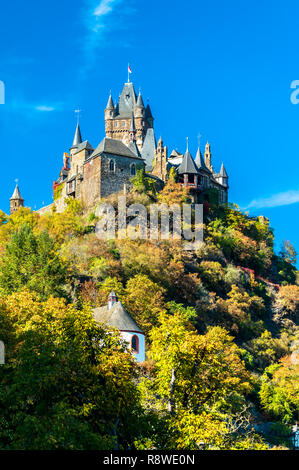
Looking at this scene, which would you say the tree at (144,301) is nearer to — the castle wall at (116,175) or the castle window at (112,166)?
the castle wall at (116,175)

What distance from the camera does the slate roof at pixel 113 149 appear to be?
72.1 metres

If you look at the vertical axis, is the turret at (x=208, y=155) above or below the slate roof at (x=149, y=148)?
above

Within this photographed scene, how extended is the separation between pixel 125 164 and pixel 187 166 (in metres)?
9.28

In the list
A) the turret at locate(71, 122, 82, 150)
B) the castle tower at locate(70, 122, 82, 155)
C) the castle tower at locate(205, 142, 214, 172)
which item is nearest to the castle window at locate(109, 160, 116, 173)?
the castle tower at locate(70, 122, 82, 155)

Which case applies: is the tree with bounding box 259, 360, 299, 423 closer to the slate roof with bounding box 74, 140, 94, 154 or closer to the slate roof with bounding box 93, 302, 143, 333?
the slate roof with bounding box 93, 302, 143, 333

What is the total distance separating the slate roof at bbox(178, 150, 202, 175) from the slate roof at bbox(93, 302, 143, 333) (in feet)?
105

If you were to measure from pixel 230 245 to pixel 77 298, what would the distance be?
26.6 meters

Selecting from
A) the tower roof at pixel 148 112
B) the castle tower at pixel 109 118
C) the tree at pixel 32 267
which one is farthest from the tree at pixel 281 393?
the tower roof at pixel 148 112

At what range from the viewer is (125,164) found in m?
72.4

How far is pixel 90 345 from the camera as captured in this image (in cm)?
2531

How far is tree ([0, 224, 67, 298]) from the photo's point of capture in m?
49.4

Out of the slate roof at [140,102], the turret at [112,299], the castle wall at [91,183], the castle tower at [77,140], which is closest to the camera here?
the turret at [112,299]

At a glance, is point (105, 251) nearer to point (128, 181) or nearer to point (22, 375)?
point (128, 181)
